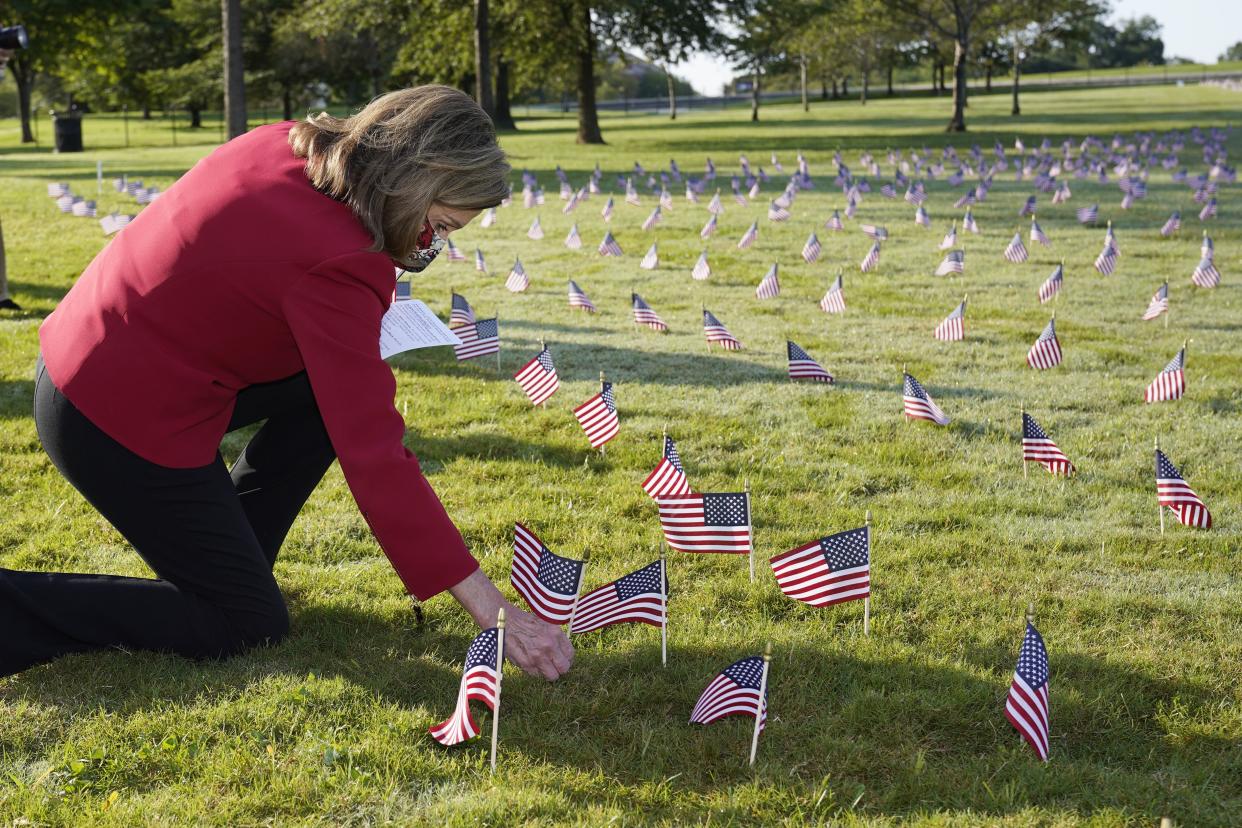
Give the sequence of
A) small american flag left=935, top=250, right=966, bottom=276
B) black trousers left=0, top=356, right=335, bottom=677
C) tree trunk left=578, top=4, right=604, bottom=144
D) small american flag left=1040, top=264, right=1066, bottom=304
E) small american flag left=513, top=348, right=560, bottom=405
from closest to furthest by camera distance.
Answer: black trousers left=0, top=356, right=335, bottom=677
small american flag left=513, top=348, right=560, bottom=405
small american flag left=1040, top=264, right=1066, bottom=304
small american flag left=935, top=250, right=966, bottom=276
tree trunk left=578, top=4, right=604, bottom=144

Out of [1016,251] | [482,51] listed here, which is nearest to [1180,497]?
[1016,251]

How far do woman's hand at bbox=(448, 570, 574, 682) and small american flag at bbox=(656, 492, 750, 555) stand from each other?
92cm

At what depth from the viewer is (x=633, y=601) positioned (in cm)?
359

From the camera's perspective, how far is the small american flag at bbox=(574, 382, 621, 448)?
18.6 feet

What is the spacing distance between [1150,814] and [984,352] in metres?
5.63

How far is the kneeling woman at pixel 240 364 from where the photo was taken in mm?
2846

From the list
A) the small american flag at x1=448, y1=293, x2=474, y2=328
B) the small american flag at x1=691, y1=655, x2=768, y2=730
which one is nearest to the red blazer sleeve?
the small american flag at x1=691, y1=655, x2=768, y2=730

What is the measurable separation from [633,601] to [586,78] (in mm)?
32090

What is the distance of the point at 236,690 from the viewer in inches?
137

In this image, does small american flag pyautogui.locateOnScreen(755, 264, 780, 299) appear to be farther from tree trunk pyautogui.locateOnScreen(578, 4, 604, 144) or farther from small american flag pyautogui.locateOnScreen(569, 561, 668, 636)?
tree trunk pyautogui.locateOnScreen(578, 4, 604, 144)

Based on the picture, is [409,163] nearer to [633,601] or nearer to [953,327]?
[633,601]

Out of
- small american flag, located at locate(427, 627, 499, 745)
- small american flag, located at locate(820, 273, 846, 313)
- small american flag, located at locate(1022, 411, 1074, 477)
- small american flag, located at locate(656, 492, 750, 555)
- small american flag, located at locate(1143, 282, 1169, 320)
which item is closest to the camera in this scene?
small american flag, located at locate(427, 627, 499, 745)

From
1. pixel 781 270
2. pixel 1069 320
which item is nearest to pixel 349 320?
pixel 1069 320

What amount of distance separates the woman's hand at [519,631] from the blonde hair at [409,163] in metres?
0.92
